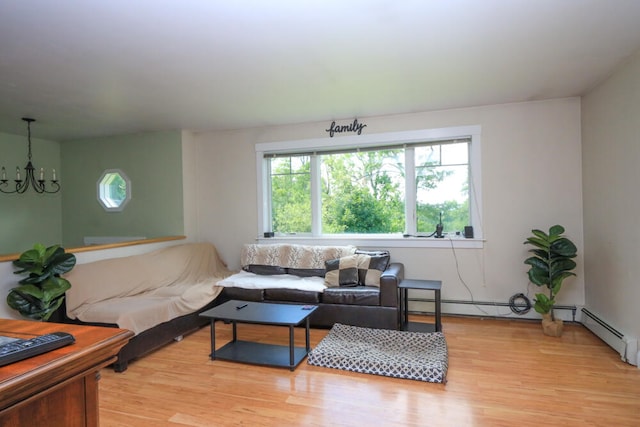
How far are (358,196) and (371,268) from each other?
1.10 m

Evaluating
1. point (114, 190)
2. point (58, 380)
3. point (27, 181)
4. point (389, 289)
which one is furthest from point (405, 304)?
point (27, 181)

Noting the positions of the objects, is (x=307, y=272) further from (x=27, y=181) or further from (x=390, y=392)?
(x=27, y=181)

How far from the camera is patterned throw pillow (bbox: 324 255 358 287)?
3.89 metres

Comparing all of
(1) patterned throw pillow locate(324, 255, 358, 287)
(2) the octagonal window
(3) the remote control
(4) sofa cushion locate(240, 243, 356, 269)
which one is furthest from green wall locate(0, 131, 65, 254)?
(3) the remote control

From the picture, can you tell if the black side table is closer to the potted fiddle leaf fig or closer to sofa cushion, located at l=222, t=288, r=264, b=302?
the potted fiddle leaf fig

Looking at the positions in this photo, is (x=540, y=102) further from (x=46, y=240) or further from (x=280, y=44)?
(x=46, y=240)

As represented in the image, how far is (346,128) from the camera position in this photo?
453cm

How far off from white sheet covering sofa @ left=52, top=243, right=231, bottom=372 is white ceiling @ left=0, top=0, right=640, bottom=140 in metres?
1.70

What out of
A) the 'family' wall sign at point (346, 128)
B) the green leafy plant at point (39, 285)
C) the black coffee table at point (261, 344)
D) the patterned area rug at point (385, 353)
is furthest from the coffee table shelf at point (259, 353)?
the 'family' wall sign at point (346, 128)

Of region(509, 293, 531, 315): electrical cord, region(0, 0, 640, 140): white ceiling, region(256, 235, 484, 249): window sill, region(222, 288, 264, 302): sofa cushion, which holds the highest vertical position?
region(0, 0, 640, 140): white ceiling

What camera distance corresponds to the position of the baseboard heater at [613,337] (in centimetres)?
278

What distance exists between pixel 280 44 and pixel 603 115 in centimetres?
298

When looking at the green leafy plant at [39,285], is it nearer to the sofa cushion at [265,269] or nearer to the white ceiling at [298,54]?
the white ceiling at [298,54]

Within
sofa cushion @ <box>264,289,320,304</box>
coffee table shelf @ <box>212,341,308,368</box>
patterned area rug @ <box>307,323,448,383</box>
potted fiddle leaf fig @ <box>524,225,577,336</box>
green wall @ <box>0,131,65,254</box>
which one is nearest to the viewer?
patterned area rug @ <box>307,323,448,383</box>
